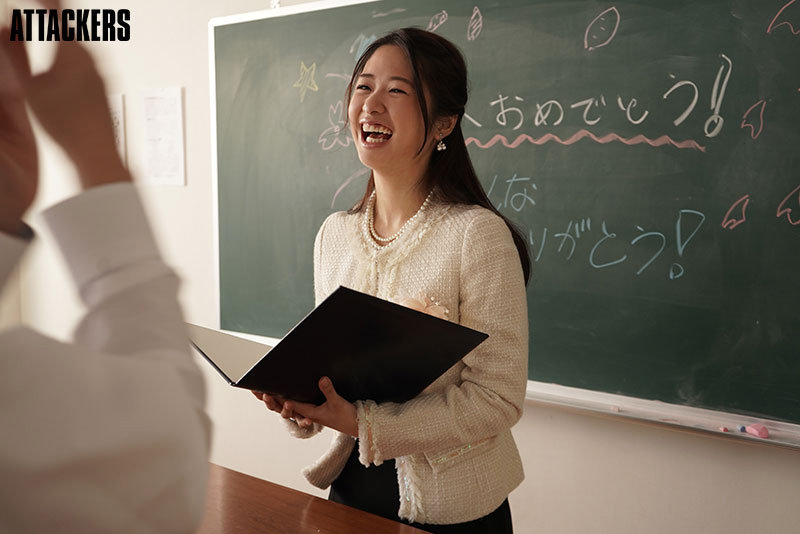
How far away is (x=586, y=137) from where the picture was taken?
1.97 metres

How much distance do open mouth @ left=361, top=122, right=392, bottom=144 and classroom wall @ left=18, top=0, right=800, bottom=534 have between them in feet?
1.63

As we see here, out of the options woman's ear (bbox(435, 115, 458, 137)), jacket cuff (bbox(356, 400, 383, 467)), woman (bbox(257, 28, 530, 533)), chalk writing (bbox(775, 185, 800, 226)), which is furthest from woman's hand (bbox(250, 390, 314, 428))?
chalk writing (bbox(775, 185, 800, 226))

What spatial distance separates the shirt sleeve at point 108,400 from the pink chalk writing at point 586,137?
174 cm

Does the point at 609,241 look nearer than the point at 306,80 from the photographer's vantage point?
Yes

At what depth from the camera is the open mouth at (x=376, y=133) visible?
4.54ft

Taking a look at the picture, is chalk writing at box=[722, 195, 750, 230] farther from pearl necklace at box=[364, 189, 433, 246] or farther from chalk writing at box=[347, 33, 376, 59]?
chalk writing at box=[347, 33, 376, 59]

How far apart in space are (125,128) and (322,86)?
118cm

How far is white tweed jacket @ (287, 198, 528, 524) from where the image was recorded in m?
1.24

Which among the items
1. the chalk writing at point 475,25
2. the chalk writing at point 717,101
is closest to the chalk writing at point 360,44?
the chalk writing at point 475,25

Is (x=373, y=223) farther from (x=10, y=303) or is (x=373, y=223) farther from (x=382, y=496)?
(x=10, y=303)

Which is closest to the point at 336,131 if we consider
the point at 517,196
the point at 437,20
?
the point at 437,20

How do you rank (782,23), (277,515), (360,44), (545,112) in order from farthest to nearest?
1. (360,44)
2. (545,112)
3. (782,23)
4. (277,515)

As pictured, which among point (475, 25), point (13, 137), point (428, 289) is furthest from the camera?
point (475, 25)

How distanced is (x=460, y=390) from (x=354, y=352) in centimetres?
29
